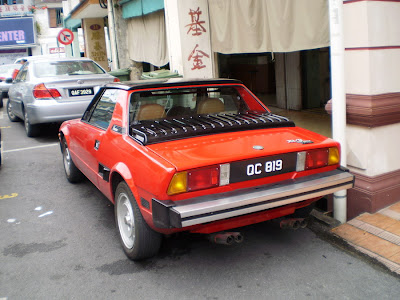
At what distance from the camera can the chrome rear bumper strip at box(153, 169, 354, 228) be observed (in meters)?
2.88

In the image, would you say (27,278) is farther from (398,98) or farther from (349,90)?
(398,98)

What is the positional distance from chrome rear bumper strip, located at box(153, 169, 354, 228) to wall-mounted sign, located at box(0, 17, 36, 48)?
3874cm

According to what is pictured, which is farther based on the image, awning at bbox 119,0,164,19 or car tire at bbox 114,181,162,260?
awning at bbox 119,0,164,19

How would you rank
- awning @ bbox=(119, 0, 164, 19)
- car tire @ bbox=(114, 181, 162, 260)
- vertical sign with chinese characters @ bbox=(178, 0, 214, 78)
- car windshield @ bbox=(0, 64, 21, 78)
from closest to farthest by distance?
car tire @ bbox=(114, 181, 162, 260)
vertical sign with chinese characters @ bbox=(178, 0, 214, 78)
awning @ bbox=(119, 0, 164, 19)
car windshield @ bbox=(0, 64, 21, 78)

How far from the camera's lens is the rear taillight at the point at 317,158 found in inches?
133

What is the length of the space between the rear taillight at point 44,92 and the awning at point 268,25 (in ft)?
10.6

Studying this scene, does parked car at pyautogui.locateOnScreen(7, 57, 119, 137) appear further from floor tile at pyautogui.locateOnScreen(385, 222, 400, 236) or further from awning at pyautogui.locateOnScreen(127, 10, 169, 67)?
floor tile at pyautogui.locateOnScreen(385, 222, 400, 236)

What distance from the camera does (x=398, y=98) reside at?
434cm

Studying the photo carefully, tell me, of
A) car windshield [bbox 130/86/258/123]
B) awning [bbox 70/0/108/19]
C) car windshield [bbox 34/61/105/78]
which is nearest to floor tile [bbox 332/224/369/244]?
car windshield [bbox 130/86/258/123]

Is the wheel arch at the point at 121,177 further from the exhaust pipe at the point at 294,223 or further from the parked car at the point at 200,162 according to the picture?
the exhaust pipe at the point at 294,223

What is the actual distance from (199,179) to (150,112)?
4.13 ft

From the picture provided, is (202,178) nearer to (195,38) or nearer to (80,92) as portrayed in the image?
(80,92)

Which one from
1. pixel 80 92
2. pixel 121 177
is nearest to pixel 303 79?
pixel 80 92

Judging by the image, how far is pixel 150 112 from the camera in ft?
13.2
